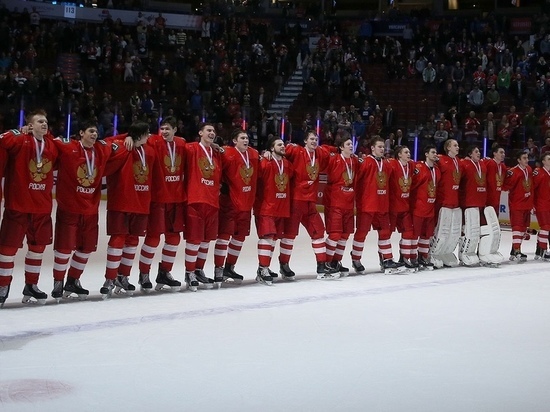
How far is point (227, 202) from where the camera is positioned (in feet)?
28.0

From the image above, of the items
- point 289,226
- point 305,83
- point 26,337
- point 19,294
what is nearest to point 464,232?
point 289,226

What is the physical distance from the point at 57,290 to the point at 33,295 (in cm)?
20

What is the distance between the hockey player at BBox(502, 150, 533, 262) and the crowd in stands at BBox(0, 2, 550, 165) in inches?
240

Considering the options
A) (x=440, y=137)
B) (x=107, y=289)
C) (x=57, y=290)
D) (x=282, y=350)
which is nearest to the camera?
(x=282, y=350)

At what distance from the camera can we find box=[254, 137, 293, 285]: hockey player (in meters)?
8.75

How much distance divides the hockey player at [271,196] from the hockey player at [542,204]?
4.11m

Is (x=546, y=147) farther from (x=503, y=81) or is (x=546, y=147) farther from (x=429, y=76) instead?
(x=429, y=76)

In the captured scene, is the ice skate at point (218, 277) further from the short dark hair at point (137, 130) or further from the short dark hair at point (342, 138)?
the short dark hair at point (342, 138)

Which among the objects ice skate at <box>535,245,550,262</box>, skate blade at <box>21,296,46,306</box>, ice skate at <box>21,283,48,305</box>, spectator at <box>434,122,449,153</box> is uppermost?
spectator at <box>434,122,449,153</box>

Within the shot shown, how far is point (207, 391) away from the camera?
449 centimetres

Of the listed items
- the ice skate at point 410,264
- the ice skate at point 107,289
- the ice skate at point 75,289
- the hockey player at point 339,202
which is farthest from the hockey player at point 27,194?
the ice skate at point 410,264

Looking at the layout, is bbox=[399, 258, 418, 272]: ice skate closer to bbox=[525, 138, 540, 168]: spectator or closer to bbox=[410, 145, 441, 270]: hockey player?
bbox=[410, 145, 441, 270]: hockey player

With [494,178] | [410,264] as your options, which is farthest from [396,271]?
[494,178]

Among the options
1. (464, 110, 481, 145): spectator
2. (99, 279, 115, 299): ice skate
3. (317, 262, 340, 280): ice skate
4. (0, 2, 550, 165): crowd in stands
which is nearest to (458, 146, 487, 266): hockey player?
(317, 262, 340, 280): ice skate
